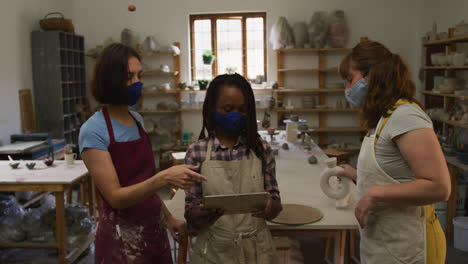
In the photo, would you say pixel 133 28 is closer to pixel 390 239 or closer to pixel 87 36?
pixel 87 36

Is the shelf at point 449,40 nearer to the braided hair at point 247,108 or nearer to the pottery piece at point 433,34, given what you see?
the pottery piece at point 433,34

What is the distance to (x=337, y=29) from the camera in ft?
24.1

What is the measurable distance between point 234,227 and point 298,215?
668mm

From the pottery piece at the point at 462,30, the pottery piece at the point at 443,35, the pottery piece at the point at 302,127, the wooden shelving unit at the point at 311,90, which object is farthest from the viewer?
the wooden shelving unit at the point at 311,90

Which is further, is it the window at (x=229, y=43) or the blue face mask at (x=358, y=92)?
the window at (x=229, y=43)

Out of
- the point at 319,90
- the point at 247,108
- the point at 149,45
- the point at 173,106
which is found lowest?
the point at 173,106

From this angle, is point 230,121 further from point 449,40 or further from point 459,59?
point 449,40

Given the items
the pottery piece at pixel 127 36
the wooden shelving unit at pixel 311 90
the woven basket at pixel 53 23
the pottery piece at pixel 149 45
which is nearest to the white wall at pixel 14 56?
the woven basket at pixel 53 23

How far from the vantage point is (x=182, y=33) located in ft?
25.7

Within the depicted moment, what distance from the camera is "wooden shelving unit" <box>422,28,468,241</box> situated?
444 cm

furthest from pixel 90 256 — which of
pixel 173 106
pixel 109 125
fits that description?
pixel 173 106

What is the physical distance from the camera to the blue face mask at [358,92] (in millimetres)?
1798

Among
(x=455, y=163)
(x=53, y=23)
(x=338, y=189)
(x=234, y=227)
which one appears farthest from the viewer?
(x=53, y=23)

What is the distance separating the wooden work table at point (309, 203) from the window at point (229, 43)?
4.18 metres
